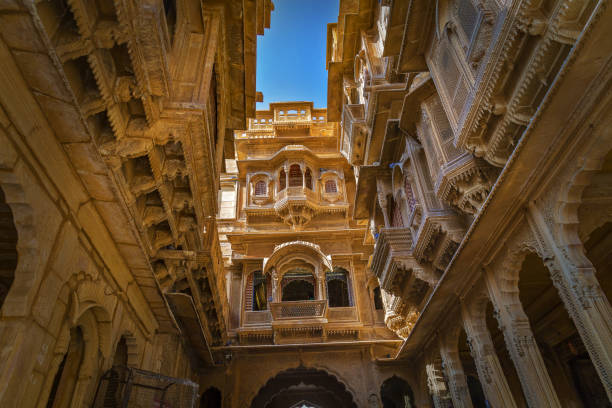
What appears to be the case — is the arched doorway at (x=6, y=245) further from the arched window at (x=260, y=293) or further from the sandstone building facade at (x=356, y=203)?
the arched window at (x=260, y=293)

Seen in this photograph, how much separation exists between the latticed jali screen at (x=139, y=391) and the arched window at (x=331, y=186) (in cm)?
1136

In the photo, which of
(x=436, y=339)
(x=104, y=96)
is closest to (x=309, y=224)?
(x=436, y=339)

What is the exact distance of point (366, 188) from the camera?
41.1ft

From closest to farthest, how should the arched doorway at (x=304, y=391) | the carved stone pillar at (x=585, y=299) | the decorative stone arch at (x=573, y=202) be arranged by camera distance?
the carved stone pillar at (x=585, y=299) → the decorative stone arch at (x=573, y=202) → the arched doorway at (x=304, y=391)

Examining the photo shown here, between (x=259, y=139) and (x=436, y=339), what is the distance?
12473 millimetres

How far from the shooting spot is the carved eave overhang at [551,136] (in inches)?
144

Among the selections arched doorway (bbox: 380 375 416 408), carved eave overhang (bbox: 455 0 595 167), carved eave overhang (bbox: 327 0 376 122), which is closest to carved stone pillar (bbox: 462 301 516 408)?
carved eave overhang (bbox: 455 0 595 167)

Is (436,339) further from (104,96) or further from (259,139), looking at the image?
(259,139)

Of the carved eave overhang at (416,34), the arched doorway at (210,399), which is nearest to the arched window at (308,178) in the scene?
the arched doorway at (210,399)

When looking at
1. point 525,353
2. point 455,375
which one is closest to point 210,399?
point 455,375

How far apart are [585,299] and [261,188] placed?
A: 14.5 m

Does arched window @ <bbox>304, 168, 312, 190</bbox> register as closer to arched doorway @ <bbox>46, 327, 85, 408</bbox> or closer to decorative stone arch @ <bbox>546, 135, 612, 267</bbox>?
arched doorway @ <bbox>46, 327, 85, 408</bbox>

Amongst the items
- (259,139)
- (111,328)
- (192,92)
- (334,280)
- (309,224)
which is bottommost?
(111,328)

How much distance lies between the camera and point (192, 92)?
540cm
